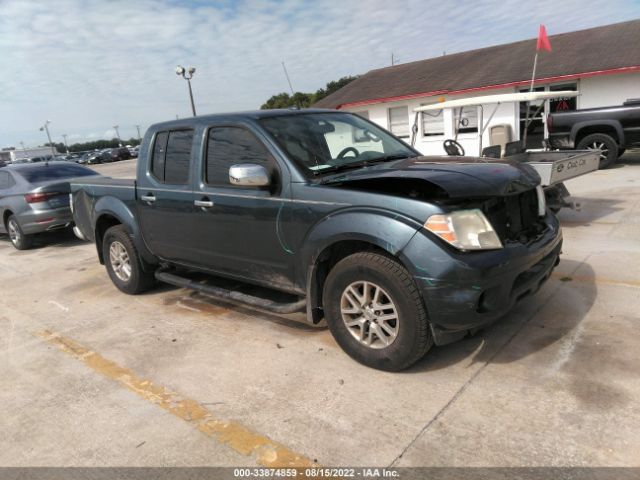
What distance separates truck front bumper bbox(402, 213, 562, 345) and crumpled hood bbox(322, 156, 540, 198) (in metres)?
0.39

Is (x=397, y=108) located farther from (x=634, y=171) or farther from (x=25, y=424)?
(x=25, y=424)

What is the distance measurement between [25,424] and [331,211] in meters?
2.49

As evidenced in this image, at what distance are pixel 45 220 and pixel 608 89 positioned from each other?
16.4 meters

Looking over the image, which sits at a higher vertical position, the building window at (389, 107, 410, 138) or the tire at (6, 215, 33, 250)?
the building window at (389, 107, 410, 138)

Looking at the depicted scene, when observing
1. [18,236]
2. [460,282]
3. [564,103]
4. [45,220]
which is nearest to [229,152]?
[460,282]

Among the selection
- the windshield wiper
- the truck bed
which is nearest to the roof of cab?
the windshield wiper

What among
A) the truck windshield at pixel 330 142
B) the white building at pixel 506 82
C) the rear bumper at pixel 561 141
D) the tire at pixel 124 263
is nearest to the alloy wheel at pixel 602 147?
the rear bumper at pixel 561 141

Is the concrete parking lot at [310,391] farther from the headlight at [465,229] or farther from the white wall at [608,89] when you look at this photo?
the white wall at [608,89]

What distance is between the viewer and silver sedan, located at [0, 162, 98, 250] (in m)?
8.98

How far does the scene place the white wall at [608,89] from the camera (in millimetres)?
15709

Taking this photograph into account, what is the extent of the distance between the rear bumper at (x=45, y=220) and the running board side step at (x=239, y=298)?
462 cm

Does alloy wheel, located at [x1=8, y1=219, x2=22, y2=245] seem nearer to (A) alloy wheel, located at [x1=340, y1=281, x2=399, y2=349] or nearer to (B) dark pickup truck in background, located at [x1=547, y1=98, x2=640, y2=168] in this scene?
(A) alloy wheel, located at [x1=340, y1=281, x2=399, y2=349]

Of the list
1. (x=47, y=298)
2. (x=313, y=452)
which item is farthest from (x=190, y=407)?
(x=47, y=298)

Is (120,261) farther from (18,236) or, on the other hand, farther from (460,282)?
(18,236)
